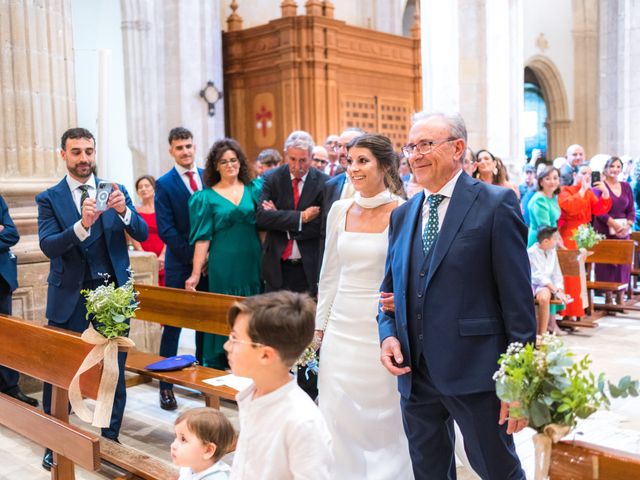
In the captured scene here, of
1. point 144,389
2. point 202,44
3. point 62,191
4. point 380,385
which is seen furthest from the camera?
point 202,44

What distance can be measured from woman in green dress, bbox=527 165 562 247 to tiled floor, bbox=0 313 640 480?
149cm

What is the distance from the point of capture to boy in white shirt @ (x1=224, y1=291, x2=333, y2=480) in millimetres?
1810

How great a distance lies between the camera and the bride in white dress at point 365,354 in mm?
3168

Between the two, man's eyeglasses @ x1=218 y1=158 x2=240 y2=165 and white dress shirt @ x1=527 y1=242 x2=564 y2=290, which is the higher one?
man's eyeglasses @ x1=218 y1=158 x2=240 y2=165

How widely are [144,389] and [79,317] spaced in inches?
55.7

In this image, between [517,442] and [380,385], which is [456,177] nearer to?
[380,385]

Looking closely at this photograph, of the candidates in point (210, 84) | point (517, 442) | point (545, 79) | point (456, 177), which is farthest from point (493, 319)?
point (545, 79)

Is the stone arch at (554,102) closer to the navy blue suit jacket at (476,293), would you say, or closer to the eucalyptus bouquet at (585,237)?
the eucalyptus bouquet at (585,237)

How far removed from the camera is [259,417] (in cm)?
188

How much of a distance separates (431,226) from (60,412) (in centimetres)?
208

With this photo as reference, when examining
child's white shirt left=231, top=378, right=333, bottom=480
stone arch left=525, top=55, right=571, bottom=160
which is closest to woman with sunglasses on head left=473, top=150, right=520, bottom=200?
child's white shirt left=231, top=378, right=333, bottom=480

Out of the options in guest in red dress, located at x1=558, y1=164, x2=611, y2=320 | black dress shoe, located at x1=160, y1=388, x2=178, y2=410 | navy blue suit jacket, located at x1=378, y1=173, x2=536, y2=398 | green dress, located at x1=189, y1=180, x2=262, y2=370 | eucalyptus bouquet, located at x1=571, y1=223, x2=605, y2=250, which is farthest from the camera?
guest in red dress, located at x1=558, y1=164, x2=611, y2=320

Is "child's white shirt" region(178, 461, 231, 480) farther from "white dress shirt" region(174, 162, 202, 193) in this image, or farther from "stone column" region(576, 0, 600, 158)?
"stone column" region(576, 0, 600, 158)

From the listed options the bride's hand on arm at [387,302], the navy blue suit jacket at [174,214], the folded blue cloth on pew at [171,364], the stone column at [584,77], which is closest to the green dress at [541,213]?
the navy blue suit jacket at [174,214]
